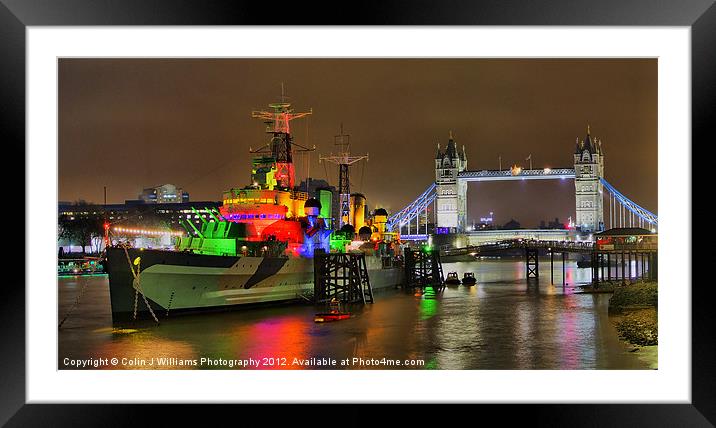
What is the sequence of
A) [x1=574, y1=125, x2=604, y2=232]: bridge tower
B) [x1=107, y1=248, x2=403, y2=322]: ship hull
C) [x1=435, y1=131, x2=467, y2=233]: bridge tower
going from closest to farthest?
[x1=107, y1=248, x2=403, y2=322]: ship hull, [x1=574, y1=125, x2=604, y2=232]: bridge tower, [x1=435, y1=131, x2=467, y2=233]: bridge tower

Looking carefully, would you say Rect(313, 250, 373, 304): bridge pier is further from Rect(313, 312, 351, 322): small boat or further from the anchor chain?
the anchor chain

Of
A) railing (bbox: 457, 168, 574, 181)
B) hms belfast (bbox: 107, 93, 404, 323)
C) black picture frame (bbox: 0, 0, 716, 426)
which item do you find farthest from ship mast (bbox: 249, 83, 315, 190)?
railing (bbox: 457, 168, 574, 181)

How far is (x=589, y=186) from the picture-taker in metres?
72.8

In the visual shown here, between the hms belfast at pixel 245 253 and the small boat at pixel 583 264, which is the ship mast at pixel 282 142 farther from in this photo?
the small boat at pixel 583 264

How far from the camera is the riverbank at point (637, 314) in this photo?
47.7ft

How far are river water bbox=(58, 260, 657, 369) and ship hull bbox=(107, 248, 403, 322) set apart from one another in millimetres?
356

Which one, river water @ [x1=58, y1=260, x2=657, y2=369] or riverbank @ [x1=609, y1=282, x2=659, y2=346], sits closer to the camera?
river water @ [x1=58, y1=260, x2=657, y2=369]

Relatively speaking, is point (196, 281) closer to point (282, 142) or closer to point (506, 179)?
point (282, 142)

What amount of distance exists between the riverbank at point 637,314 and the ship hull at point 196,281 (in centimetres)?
937

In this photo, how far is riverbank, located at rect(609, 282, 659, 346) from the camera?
14.6m
